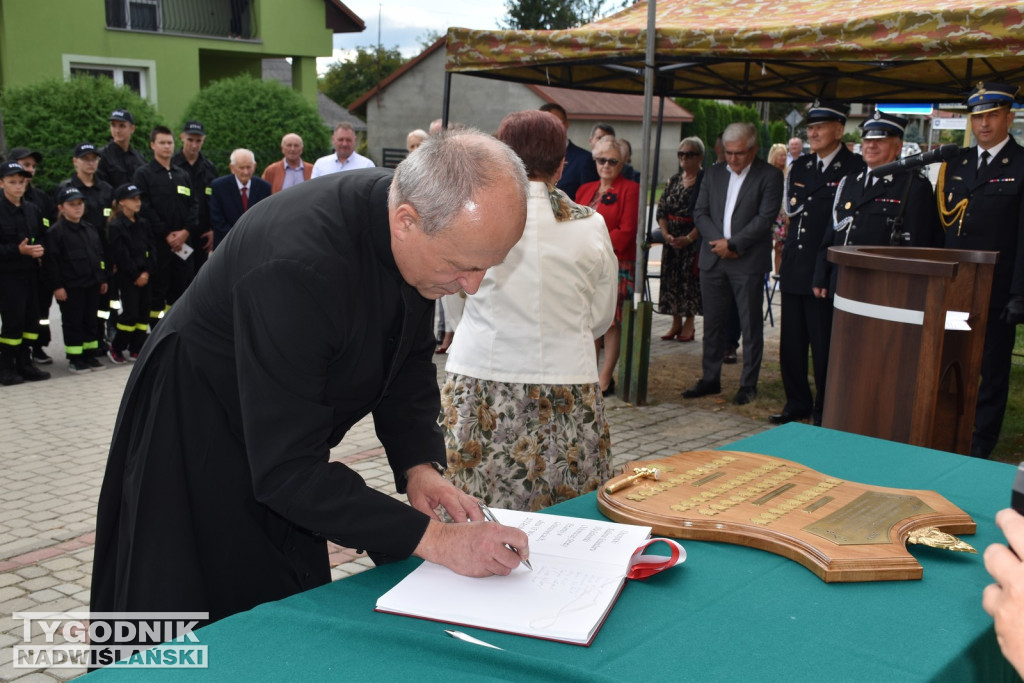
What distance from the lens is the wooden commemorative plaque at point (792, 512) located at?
1822mm

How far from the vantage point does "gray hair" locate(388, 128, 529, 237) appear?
5.49 feet

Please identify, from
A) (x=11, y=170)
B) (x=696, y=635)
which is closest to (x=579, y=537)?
(x=696, y=635)

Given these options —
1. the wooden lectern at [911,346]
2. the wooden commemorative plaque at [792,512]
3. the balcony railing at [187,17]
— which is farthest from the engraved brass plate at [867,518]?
the balcony railing at [187,17]

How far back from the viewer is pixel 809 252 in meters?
6.44

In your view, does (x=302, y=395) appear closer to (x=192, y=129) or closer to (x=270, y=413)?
(x=270, y=413)

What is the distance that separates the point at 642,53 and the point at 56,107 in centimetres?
1275

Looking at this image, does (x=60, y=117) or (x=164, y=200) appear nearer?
(x=164, y=200)

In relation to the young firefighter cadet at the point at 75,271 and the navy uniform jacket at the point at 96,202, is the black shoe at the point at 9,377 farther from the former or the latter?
the navy uniform jacket at the point at 96,202

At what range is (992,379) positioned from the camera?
5.79 m

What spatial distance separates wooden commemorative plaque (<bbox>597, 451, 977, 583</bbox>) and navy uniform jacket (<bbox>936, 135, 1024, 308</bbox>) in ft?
12.6

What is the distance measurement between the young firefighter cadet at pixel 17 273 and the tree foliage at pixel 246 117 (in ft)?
37.1

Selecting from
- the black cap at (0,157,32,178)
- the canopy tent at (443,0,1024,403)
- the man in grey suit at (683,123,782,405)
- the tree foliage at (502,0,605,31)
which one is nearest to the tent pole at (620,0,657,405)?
the canopy tent at (443,0,1024,403)

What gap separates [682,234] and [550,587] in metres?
7.24

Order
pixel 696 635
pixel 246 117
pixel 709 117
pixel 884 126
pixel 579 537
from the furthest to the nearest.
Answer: pixel 709 117 < pixel 246 117 < pixel 884 126 < pixel 579 537 < pixel 696 635
